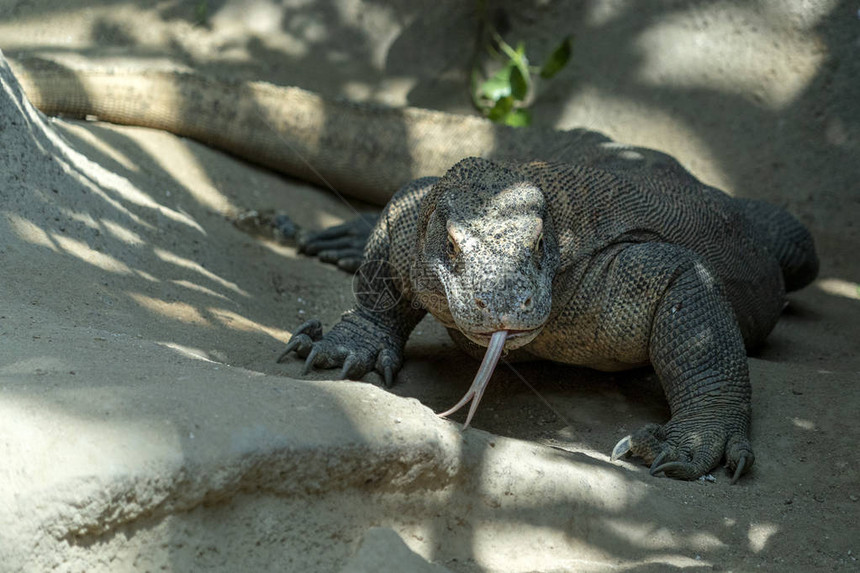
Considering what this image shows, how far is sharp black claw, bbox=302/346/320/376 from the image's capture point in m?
4.27

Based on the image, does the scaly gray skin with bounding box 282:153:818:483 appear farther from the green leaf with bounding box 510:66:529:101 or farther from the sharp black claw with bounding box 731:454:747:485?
the green leaf with bounding box 510:66:529:101

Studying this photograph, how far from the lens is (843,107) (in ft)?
24.2

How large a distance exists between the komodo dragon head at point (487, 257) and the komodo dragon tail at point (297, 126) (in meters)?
3.08

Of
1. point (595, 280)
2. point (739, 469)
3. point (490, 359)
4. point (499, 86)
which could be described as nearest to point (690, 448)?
point (739, 469)

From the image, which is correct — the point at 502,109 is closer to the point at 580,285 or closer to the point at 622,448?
the point at 580,285

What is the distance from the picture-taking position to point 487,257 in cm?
346

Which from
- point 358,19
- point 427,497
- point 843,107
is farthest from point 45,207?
point 843,107

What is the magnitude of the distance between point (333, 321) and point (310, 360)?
1.24 metres

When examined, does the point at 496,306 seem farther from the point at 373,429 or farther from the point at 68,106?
the point at 68,106

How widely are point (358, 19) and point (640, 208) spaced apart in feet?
17.7

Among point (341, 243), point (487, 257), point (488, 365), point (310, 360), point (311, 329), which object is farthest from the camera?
point (341, 243)

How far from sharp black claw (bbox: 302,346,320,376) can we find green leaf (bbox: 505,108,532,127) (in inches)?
178

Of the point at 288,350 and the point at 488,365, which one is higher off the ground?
the point at 488,365

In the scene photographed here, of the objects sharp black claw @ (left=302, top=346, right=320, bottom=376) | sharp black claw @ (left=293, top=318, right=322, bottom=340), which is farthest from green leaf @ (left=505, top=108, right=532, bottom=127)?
sharp black claw @ (left=302, top=346, right=320, bottom=376)
